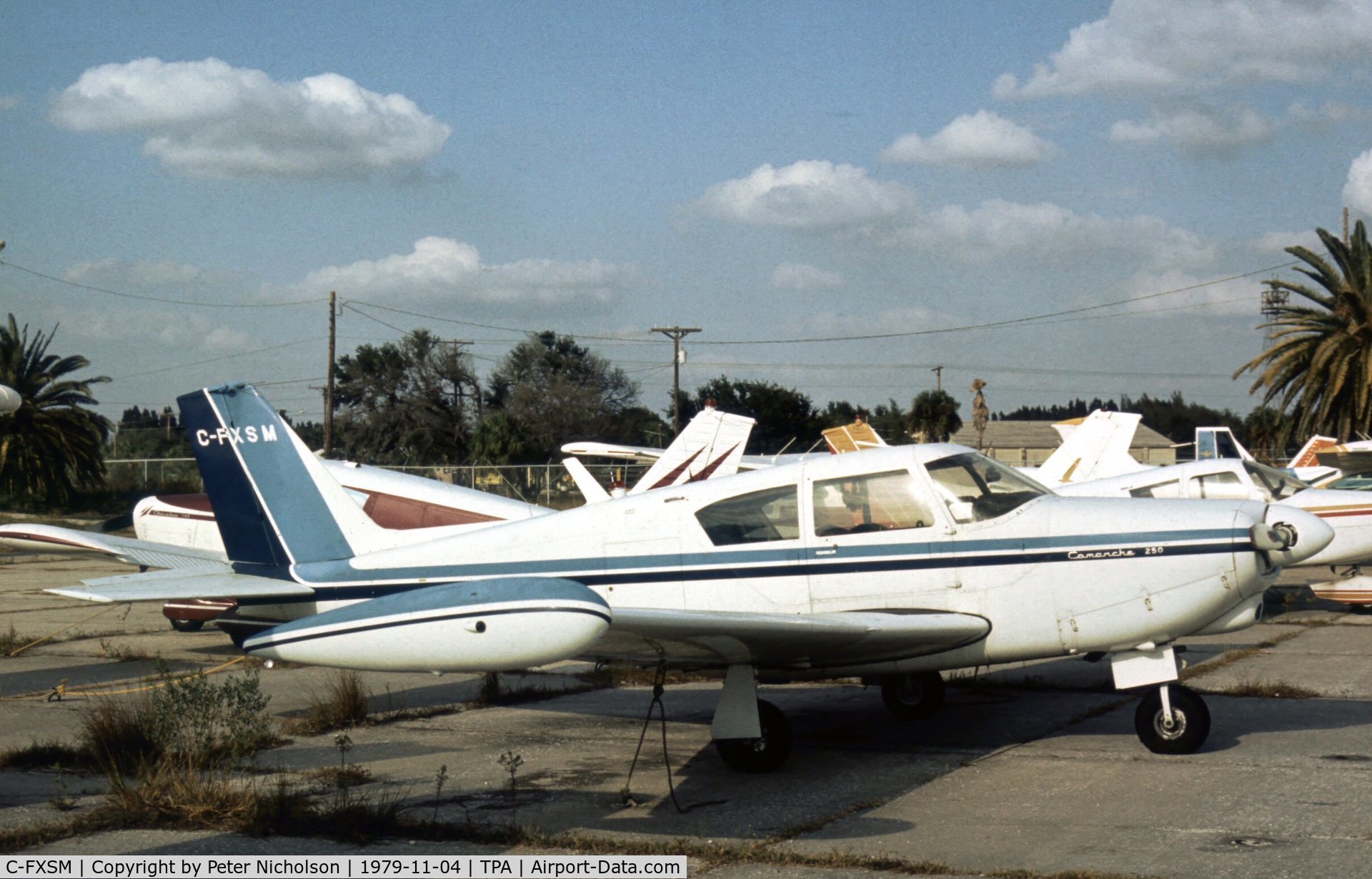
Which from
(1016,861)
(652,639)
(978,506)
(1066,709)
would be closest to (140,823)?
(652,639)

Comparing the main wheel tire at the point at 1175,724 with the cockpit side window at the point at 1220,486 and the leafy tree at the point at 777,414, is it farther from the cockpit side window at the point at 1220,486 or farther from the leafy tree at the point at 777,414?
the leafy tree at the point at 777,414

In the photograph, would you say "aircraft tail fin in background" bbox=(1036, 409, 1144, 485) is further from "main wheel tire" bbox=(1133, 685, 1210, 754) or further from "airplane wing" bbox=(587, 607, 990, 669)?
"airplane wing" bbox=(587, 607, 990, 669)

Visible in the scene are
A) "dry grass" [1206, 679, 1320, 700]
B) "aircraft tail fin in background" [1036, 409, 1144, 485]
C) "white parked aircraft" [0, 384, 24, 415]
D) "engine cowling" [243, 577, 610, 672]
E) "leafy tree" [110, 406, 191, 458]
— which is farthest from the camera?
"leafy tree" [110, 406, 191, 458]

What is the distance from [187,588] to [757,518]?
426 centimetres

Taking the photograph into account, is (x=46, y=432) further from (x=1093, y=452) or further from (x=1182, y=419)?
(x=1182, y=419)

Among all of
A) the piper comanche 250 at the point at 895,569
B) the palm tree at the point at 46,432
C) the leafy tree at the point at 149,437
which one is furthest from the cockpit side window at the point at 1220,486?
the leafy tree at the point at 149,437

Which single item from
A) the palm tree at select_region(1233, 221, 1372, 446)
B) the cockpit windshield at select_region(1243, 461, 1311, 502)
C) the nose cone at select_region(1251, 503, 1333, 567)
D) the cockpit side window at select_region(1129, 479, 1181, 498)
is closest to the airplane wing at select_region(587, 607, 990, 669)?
the nose cone at select_region(1251, 503, 1333, 567)

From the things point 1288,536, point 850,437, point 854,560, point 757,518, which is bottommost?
point 854,560

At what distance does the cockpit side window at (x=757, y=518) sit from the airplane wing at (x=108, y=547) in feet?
14.7

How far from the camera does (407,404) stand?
72.8m

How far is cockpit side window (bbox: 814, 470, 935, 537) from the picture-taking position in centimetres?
792

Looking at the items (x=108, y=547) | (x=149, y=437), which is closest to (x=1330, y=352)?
(x=108, y=547)

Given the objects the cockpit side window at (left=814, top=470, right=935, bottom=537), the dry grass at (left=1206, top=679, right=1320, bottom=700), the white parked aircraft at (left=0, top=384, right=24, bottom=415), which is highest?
the white parked aircraft at (left=0, top=384, right=24, bottom=415)

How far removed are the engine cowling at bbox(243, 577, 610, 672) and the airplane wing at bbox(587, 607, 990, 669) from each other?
838 mm
